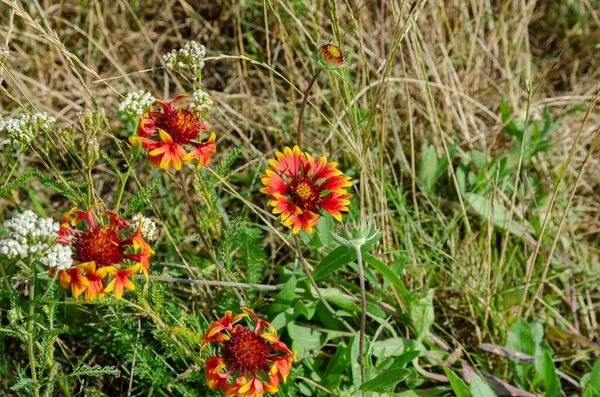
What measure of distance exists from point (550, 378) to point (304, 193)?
117 centimetres

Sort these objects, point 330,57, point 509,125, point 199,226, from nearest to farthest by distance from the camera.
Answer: point 330,57, point 199,226, point 509,125

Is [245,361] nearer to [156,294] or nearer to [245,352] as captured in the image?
[245,352]

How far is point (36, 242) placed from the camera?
4.96ft

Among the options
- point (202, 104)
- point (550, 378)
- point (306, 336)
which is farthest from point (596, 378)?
point (202, 104)

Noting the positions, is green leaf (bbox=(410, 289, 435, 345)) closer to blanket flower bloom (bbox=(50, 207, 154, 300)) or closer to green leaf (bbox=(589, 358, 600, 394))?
green leaf (bbox=(589, 358, 600, 394))

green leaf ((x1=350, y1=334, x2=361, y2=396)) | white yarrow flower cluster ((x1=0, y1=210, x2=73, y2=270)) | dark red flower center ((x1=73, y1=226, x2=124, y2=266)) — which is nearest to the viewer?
white yarrow flower cluster ((x1=0, y1=210, x2=73, y2=270))

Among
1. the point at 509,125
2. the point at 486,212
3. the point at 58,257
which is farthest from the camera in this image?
the point at 509,125

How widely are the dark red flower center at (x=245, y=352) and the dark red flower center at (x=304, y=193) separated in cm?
41

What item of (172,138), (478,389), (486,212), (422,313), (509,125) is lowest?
(478,389)

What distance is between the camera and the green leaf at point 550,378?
225cm

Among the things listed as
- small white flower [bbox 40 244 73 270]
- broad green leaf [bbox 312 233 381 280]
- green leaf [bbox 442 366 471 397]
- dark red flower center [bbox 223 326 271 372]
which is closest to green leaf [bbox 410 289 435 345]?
green leaf [bbox 442 366 471 397]

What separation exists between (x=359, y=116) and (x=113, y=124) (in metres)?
1.32

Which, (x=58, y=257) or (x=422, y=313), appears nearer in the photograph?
(x=58, y=257)

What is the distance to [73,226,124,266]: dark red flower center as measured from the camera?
164 centimetres
